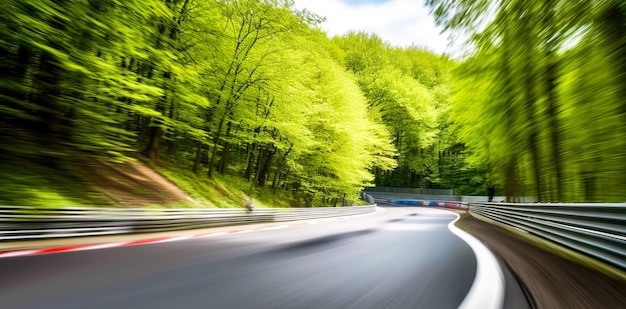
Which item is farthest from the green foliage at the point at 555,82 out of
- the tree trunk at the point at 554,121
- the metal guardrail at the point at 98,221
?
the metal guardrail at the point at 98,221

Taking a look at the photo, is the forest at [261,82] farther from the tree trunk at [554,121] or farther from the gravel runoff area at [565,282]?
the gravel runoff area at [565,282]

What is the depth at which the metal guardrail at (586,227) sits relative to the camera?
11.7ft

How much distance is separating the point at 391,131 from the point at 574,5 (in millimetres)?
37556

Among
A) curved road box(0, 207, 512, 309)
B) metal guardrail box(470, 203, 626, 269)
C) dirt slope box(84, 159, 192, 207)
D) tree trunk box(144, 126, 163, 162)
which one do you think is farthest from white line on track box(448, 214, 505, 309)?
tree trunk box(144, 126, 163, 162)

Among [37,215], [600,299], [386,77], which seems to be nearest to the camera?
[600,299]

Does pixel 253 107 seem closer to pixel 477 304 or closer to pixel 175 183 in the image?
pixel 175 183

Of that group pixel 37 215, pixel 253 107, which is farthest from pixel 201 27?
pixel 37 215

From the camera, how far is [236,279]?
3.28 meters

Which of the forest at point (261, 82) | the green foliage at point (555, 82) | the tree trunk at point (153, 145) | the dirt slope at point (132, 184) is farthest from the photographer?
the tree trunk at point (153, 145)

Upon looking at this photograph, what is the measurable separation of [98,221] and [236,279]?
565cm

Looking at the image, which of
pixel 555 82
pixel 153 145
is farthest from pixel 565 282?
pixel 153 145

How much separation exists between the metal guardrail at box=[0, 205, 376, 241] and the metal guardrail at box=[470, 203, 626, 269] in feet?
26.8

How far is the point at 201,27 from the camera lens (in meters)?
15.5

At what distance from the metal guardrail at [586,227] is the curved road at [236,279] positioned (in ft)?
4.34
